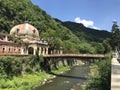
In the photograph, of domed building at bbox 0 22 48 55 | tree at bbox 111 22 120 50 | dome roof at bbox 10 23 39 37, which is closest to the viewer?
domed building at bbox 0 22 48 55

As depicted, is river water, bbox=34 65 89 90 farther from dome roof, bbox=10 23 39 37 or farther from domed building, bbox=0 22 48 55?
dome roof, bbox=10 23 39 37

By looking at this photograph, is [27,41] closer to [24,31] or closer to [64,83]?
[24,31]

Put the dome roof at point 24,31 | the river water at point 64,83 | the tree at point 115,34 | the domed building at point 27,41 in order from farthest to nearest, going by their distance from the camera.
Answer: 1. the tree at point 115,34
2. the dome roof at point 24,31
3. the domed building at point 27,41
4. the river water at point 64,83

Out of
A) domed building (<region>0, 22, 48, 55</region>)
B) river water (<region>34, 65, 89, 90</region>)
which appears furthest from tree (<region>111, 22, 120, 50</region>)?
river water (<region>34, 65, 89, 90</region>)

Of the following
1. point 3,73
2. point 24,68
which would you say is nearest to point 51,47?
point 24,68

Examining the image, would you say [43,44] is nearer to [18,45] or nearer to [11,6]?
[18,45]

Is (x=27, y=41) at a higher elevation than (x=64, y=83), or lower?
higher

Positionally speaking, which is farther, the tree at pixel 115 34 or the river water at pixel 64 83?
the tree at pixel 115 34

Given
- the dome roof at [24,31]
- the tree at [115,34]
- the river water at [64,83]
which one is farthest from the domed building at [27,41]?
the tree at [115,34]

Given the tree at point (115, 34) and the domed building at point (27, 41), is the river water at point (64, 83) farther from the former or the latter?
the tree at point (115, 34)

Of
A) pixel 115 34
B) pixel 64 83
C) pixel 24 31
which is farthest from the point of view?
pixel 115 34

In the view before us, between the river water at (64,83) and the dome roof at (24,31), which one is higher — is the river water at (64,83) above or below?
below

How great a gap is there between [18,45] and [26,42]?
7210 mm

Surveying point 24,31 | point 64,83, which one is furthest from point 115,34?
point 64,83
